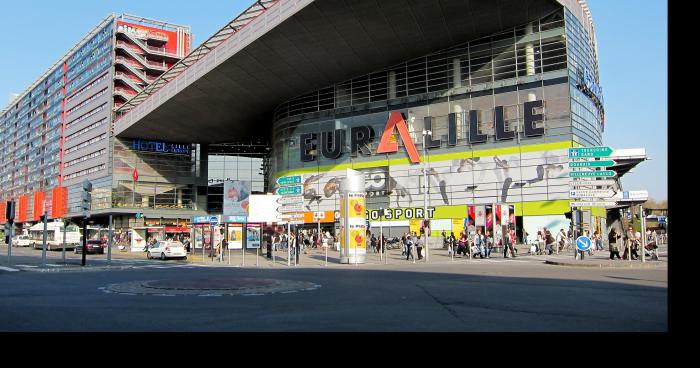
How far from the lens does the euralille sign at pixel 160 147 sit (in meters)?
78.5

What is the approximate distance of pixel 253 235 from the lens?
4097 cm

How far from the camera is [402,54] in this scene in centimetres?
5478

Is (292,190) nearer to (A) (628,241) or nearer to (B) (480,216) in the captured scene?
(B) (480,216)

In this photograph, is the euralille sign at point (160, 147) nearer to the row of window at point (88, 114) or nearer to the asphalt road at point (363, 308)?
the row of window at point (88, 114)

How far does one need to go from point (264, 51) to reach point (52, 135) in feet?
208

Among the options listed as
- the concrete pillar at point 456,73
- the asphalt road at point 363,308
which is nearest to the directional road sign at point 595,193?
the asphalt road at point 363,308

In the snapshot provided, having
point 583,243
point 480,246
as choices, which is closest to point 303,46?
point 480,246

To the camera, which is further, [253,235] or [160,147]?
[160,147]

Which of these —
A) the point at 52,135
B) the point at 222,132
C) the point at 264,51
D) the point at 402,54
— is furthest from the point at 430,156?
the point at 52,135

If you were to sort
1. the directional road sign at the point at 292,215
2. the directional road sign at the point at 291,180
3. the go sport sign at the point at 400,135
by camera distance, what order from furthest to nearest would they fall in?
1. the go sport sign at the point at 400,135
2. the directional road sign at the point at 292,215
3. the directional road sign at the point at 291,180

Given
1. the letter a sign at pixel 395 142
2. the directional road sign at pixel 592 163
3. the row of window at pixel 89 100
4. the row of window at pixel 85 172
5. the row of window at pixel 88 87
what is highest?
the row of window at pixel 88 87

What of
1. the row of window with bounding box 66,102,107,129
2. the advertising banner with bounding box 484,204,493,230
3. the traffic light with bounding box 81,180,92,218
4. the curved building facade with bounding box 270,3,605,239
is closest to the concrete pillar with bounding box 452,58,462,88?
the curved building facade with bounding box 270,3,605,239

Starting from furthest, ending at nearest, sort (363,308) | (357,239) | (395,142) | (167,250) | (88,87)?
(88,87) < (395,142) < (167,250) < (357,239) < (363,308)

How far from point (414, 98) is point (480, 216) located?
2045 centimetres
